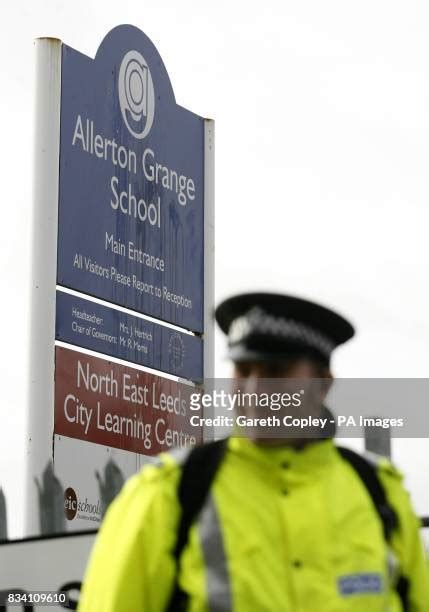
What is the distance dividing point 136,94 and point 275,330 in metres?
9.20

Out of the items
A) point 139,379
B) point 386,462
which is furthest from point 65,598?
point 139,379

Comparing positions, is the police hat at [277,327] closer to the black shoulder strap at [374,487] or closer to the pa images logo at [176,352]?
the black shoulder strap at [374,487]

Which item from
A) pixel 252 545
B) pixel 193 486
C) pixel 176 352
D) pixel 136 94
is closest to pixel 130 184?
pixel 136 94

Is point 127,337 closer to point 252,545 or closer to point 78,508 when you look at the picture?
point 78,508

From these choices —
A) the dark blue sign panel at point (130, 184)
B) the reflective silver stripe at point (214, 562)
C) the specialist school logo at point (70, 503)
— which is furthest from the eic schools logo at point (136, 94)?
the reflective silver stripe at point (214, 562)

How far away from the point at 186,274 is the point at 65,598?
22.1 feet

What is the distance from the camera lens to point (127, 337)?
12.2m

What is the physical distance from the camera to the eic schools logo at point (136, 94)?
12.7 meters

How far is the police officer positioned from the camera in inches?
144

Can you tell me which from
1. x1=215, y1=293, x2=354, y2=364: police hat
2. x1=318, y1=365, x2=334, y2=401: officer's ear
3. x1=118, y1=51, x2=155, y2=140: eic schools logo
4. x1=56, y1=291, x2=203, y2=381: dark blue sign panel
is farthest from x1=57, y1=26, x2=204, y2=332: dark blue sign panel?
x1=318, y1=365, x2=334, y2=401: officer's ear

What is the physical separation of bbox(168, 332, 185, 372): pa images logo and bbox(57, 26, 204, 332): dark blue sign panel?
0.15 metres

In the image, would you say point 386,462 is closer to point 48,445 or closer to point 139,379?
point 48,445

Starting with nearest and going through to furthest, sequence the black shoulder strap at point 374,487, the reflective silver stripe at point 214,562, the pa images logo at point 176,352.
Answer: the reflective silver stripe at point 214,562 → the black shoulder strap at point 374,487 → the pa images logo at point 176,352

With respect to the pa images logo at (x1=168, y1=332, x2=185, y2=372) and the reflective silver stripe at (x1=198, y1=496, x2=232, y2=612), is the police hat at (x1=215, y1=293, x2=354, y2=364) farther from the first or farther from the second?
the pa images logo at (x1=168, y1=332, x2=185, y2=372)
